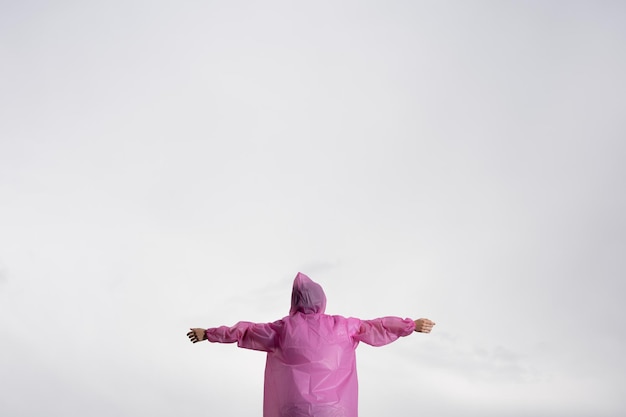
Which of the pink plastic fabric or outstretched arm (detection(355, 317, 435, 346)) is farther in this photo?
outstretched arm (detection(355, 317, 435, 346))

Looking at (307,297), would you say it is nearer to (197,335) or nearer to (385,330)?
(385,330)

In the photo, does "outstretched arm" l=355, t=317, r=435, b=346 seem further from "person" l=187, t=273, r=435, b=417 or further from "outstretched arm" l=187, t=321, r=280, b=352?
"outstretched arm" l=187, t=321, r=280, b=352

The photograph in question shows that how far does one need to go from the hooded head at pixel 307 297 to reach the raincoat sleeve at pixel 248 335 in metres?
0.35

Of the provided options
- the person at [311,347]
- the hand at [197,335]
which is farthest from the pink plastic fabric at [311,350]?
the hand at [197,335]

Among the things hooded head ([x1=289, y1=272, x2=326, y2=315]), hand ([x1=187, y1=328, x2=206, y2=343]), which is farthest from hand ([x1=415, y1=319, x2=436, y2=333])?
hand ([x1=187, y1=328, x2=206, y2=343])

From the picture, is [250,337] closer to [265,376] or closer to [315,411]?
[265,376]

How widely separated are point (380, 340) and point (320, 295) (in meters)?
0.87

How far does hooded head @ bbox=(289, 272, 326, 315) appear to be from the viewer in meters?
10.9

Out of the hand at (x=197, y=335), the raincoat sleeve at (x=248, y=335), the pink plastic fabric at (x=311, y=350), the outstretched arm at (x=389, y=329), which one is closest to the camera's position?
the pink plastic fabric at (x=311, y=350)

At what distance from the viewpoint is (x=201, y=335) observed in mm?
11266

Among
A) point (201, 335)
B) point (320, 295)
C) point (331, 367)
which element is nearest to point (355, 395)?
point (331, 367)

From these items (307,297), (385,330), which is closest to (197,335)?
(307,297)

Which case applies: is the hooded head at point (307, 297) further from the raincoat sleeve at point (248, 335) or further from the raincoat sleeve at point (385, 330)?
the raincoat sleeve at point (385, 330)

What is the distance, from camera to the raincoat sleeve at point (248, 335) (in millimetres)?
11016
